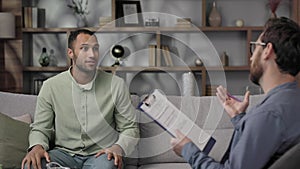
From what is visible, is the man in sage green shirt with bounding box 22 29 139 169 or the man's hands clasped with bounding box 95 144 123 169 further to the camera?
the man in sage green shirt with bounding box 22 29 139 169

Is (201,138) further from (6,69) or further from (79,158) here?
(6,69)

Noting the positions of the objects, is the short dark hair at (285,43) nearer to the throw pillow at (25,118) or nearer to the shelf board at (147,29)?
the throw pillow at (25,118)

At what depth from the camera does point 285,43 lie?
5.67 feet

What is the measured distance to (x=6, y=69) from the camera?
5.39 metres

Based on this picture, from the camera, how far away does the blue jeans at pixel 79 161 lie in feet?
8.65

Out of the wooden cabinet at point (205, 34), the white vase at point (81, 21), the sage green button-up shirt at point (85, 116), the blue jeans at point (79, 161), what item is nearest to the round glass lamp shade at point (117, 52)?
the wooden cabinet at point (205, 34)

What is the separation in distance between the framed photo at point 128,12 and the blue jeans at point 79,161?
9.17ft

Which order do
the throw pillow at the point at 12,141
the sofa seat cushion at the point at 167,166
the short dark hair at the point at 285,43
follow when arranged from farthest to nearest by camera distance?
1. the sofa seat cushion at the point at 167,166
2. the throw pillow at the point at 12,141
3. the short dark hair at the point at 285,43

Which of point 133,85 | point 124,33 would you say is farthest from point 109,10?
point 133,85

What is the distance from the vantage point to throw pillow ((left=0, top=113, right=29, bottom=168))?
2.75m

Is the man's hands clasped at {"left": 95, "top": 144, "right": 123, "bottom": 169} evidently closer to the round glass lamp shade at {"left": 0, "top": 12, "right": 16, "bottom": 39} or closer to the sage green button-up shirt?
the sage green button-up shirt

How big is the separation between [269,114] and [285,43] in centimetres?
27

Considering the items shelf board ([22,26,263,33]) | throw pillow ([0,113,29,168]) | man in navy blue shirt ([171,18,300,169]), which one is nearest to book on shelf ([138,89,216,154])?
man in navy blue shirt ([171,18,300,169])

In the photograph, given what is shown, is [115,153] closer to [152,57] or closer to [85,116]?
[85,116]
